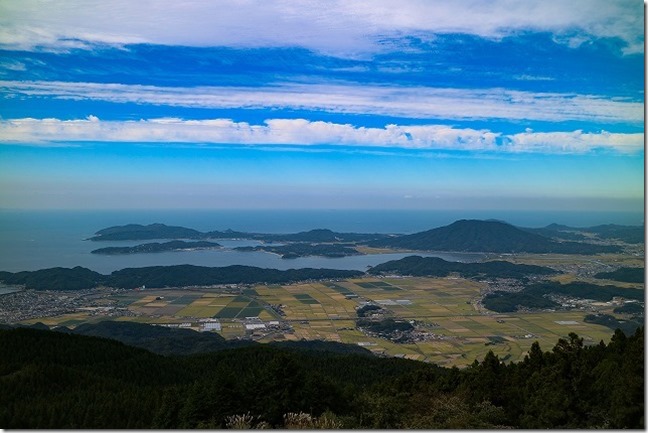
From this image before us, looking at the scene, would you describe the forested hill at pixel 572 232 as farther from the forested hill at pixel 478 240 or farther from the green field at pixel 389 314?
the green field at pixel 389 314

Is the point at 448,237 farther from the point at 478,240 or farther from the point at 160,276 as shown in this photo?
the point at 160,276

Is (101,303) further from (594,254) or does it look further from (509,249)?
(509,249)

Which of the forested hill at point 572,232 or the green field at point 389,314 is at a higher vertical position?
the forested hill at point 572,232

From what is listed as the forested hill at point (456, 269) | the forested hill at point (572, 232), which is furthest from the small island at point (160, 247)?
the forested hill at point (572, 232)

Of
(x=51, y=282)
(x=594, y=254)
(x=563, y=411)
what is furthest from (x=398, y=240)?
(x=563, y=411)

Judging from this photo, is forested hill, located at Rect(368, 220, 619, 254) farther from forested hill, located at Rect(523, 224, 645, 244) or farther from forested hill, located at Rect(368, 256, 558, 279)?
forested hill, located at Rect(368, 256, 558, 279)

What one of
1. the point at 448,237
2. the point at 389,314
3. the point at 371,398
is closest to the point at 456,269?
the point at 448,237


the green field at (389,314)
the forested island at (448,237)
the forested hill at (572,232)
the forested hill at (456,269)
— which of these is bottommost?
the green field at (389,314)
